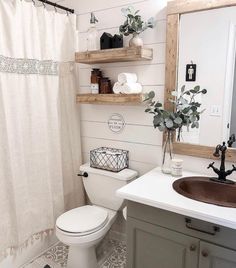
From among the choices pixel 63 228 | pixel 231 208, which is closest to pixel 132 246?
pixel 63 228

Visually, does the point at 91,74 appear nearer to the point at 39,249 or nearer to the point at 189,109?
the point at 189,109

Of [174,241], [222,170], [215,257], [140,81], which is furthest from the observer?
[140,81]

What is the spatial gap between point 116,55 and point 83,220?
120cm

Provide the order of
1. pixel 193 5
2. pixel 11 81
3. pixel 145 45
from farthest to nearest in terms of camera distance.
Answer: pixel 145 45, pixel 11 81, pixel 193 5

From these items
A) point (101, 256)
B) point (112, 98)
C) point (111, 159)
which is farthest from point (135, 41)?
point (101, 256)

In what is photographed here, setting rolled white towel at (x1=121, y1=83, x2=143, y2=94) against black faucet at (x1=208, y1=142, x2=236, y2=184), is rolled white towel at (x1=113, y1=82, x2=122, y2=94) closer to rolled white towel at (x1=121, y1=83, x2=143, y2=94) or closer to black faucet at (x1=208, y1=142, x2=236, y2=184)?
rolled white towel at (x1=121, y1=83, x2=143, y2=94)

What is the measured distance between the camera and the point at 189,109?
Result: 1.64 meters

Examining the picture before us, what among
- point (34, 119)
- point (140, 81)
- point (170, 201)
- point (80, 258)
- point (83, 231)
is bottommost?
point (80, 258)

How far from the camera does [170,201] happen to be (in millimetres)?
1288

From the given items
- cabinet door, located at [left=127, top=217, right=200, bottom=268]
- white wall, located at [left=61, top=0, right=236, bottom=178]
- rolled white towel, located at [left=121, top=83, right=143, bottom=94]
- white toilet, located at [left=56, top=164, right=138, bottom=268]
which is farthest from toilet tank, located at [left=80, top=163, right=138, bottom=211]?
rolled white towel, located at [left=121, top=83, right=143, bottom=94]

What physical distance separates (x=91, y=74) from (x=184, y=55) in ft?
2.52

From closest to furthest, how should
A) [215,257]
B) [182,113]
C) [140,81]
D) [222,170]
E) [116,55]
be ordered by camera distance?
[215,257], [222,170], [182,113], [116,55], [140,81]

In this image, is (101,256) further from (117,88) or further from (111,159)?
(117,88)

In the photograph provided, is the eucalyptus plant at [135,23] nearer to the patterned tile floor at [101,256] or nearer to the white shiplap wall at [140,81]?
the white shiplap wall at [140,81]
